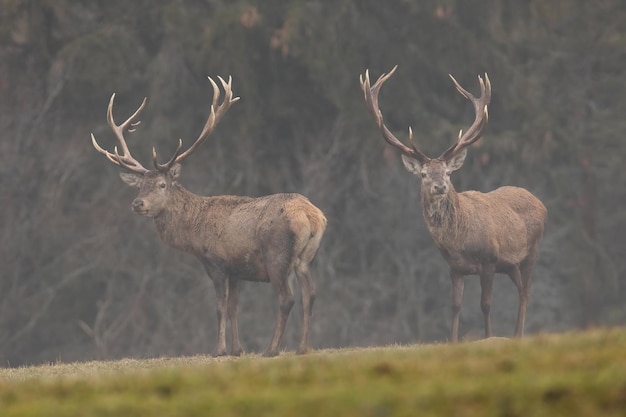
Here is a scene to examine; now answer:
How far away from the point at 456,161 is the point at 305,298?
2439mm

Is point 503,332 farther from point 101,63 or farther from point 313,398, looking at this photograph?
point 313,398

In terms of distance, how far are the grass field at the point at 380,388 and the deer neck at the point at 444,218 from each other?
295 inches

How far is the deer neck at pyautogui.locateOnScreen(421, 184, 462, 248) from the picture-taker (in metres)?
17.9

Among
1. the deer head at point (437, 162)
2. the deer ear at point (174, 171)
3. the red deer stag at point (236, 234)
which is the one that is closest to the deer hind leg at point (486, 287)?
the deer head at point (437, 162)

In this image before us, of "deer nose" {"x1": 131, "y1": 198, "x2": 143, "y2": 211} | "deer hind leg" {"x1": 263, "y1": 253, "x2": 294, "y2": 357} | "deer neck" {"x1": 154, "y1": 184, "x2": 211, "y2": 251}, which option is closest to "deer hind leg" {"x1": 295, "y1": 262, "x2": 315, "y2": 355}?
"deer hind leg" {"x1": 263, "y1": 253, "x2": 294, "y2": 357}

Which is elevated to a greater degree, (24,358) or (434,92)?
(434,92)

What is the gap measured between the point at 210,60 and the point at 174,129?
1.48 meters

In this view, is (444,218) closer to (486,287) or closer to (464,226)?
(464,226)

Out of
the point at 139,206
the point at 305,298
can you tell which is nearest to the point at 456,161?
the point at 305,298

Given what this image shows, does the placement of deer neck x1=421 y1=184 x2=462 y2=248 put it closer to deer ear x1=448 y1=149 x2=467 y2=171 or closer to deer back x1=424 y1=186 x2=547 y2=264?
deer back x1=424 y1=186 x2=547 y2=264

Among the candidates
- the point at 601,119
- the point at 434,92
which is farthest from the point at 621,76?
the point at 434,92

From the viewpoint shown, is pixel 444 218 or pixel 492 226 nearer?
pixel 444 218

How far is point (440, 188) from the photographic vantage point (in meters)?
17.6

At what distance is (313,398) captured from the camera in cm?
826
